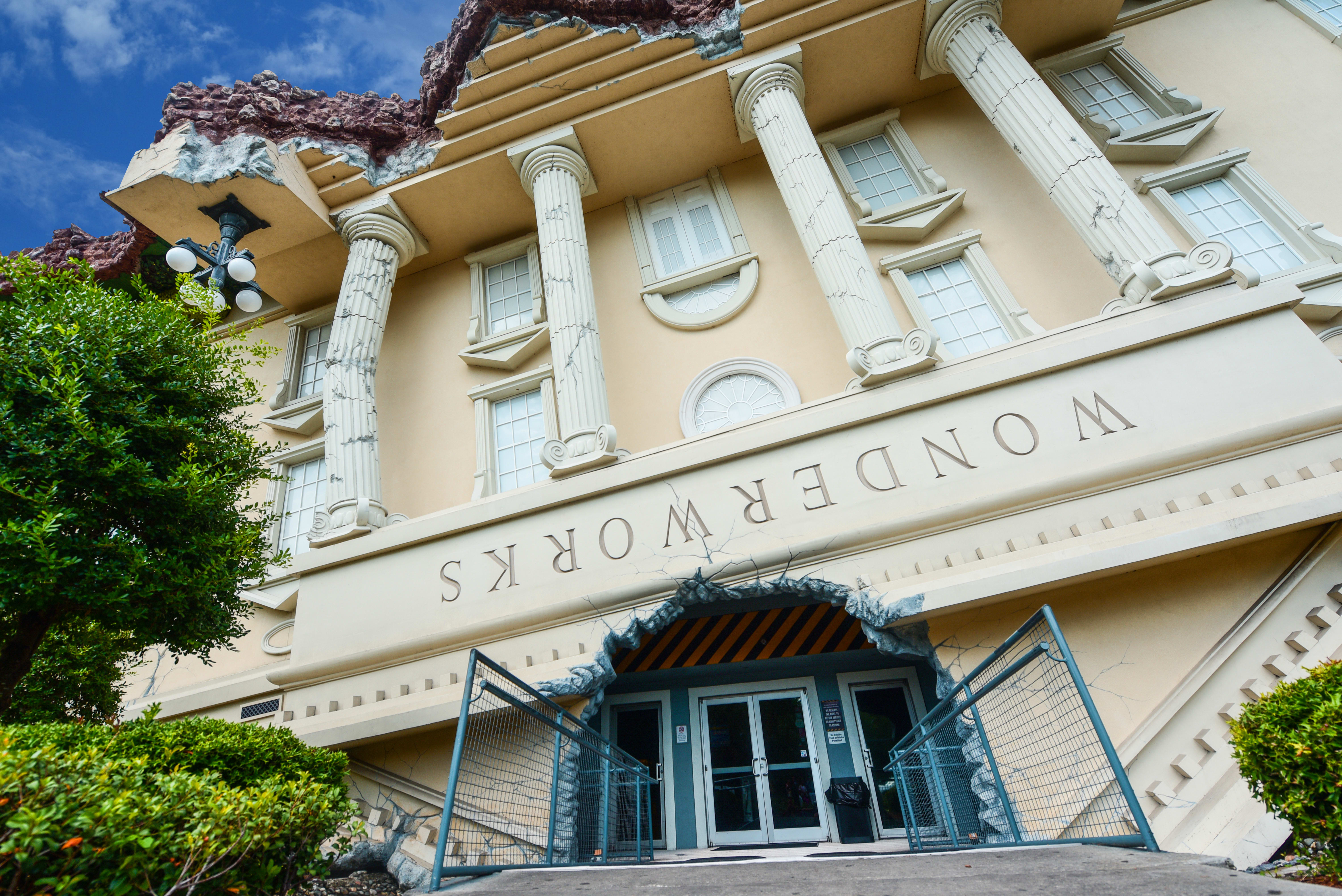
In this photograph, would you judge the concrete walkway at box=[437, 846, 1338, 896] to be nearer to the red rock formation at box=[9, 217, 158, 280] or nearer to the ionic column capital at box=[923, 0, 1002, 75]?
the ionic column capital at box=[923, 0, 1002, 75]

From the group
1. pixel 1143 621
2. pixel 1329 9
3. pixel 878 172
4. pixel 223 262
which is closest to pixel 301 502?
pixel 223 262

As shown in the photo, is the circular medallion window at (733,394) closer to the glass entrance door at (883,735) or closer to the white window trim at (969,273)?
the white window trim at (969,273)

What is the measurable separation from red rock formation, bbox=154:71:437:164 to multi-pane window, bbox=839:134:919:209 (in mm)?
7308

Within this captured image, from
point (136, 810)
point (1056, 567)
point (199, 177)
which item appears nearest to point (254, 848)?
point (136, 810)

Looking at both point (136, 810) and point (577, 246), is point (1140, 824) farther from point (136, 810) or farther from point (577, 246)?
point (577, 246)

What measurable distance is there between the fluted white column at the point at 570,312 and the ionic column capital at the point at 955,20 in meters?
5.93

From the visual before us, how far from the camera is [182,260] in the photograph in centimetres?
800

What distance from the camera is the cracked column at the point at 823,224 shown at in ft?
24.9

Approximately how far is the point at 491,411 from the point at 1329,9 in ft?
49.7

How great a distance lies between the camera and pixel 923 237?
33.6 ft

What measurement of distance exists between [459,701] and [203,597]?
269 cm

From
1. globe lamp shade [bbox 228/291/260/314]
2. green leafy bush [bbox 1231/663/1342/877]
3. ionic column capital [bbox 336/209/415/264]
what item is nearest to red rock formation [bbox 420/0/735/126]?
ionic column capital [bbox 336/209/415/264]

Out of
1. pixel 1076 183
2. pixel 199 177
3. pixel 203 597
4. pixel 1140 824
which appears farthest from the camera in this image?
pixel 199 177

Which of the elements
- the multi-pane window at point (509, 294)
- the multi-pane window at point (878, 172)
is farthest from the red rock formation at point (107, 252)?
the multi-pane window at point (878, 172)
